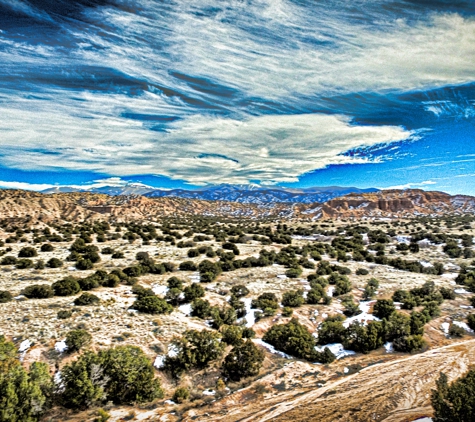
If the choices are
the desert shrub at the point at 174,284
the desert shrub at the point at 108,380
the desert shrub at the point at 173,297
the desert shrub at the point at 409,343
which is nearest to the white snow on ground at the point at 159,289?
the desert shrub at the point at 174,284

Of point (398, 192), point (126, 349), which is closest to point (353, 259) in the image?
point (126, 349)

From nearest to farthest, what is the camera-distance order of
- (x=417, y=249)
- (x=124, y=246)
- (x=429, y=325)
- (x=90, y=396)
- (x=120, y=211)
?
(x=90, y=396)
(x=429, y=325)
(x=124, y=246)
(x=417, y=249)
(x=120, y=211)

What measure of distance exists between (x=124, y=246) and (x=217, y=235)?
17.5m

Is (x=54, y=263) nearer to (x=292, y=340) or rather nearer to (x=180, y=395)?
(x=180, y=395)

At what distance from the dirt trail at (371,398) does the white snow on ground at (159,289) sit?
461 inches

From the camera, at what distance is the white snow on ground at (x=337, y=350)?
16156mm

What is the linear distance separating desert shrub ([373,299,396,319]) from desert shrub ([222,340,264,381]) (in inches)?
423

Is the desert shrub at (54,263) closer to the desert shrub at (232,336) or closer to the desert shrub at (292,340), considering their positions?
the desert shrub at (232,336)

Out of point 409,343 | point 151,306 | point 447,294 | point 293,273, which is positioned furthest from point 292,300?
point 447,294

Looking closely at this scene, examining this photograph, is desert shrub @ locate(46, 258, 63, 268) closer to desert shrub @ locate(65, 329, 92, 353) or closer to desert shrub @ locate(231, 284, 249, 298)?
desert shrub @ locate(65, 329, 92, 353)

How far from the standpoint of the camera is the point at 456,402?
9508 mm

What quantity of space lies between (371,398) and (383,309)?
9548mm

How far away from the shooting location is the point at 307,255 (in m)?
39.4

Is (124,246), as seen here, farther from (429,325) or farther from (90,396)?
(429,325)
